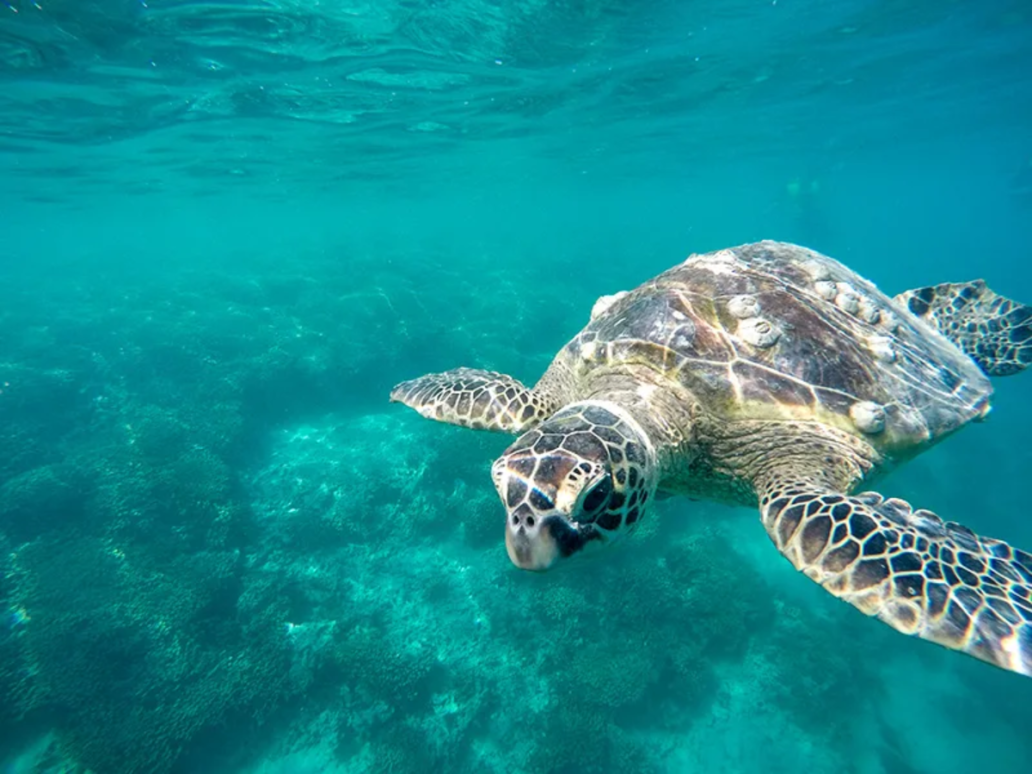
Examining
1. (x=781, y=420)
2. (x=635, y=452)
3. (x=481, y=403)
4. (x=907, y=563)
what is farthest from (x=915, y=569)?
(x=481, y=403)

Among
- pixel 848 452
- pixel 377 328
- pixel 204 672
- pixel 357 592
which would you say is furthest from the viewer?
pixel 377 328

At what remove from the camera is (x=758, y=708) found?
32.1 ft

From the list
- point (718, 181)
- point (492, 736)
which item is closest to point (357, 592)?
point (492, 736)

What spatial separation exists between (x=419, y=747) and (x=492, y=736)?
49.5 inches

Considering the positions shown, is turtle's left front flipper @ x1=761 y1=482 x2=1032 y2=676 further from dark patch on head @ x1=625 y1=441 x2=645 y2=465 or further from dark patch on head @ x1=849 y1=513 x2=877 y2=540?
dark patch on head @ x1=625 y1=441 x2=645 y2=465

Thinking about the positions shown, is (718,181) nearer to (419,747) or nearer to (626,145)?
(626,145)

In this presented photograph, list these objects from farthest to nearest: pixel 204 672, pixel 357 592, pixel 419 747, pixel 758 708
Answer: pixel 357 592 → pixel 758 708 → pixel 204 672 → pixel 419 747

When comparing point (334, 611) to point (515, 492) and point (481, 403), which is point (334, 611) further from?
point (515, 492)

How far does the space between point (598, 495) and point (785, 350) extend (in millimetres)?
2430

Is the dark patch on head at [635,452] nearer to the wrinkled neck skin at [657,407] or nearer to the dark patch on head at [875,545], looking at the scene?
the wrinkled neck skin at [657,407]

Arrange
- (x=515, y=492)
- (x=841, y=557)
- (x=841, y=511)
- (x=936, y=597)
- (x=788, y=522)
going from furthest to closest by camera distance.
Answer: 1. (x=788, y=522)
2. (x=841, y=511)
3. (x=841, y=557)
4. (x=936, y=597)
5. (x=515, y=492)

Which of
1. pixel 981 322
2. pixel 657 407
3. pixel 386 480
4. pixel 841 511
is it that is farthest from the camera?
pixel 386 480

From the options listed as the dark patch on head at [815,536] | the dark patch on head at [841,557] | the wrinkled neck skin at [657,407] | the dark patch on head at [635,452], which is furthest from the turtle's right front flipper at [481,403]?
the dark patch on head at [841,557]

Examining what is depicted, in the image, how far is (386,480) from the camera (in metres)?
12.8
